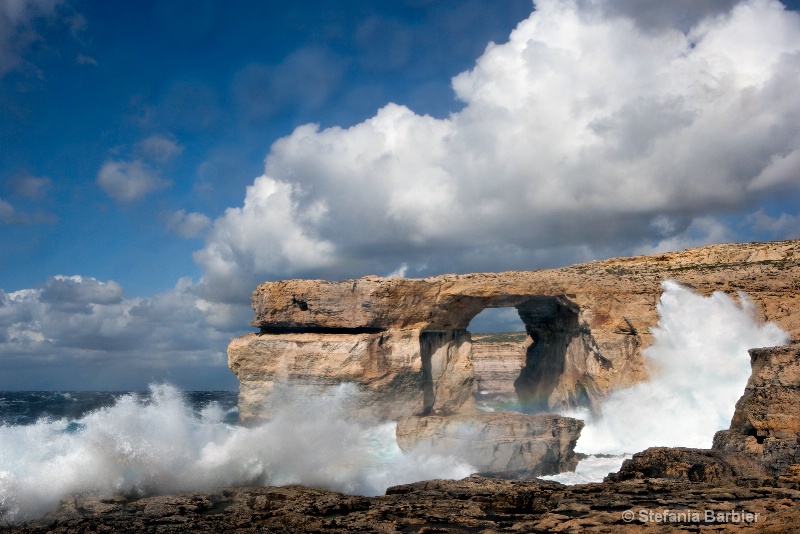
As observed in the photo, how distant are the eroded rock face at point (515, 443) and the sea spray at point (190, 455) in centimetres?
72

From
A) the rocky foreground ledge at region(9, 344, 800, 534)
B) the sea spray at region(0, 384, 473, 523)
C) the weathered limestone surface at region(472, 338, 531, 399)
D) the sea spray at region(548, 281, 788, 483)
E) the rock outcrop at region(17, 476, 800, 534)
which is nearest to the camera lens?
the rock outcrop at region(17, 476, 800, 534)

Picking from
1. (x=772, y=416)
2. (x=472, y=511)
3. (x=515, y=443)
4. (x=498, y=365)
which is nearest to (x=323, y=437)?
(x=515, y=443)

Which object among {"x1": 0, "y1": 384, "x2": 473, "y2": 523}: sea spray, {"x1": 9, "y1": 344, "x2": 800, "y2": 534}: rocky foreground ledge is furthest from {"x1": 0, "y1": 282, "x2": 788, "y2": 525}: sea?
{"x1": 9, "y1": 344, "x2": 800, "y2": 534}: rocky foreground ledge

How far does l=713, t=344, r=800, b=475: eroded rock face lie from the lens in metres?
14.6

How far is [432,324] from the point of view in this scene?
27.9 meters

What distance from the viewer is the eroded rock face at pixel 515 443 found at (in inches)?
882

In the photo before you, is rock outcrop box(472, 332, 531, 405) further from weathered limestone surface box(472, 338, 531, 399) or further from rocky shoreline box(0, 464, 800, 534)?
rocky shoreline box(0, 464, 800, 534)

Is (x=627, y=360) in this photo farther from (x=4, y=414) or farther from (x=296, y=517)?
(x=4, y=414)

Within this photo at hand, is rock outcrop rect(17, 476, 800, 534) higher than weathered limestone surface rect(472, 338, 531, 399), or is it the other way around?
weathered limestone surface rect(472, 338, 531, 399)

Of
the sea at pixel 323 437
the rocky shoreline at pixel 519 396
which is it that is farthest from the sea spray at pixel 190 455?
the rocky shoreline at pixel 519 396

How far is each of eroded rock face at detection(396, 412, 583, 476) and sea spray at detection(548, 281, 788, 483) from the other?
4.20 meters

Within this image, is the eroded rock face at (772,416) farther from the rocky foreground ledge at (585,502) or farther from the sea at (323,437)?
the sea at (323,437)

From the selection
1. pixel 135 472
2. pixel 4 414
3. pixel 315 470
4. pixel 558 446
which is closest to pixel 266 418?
pixel 315 470

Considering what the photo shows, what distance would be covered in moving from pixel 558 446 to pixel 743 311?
11.0 meters
